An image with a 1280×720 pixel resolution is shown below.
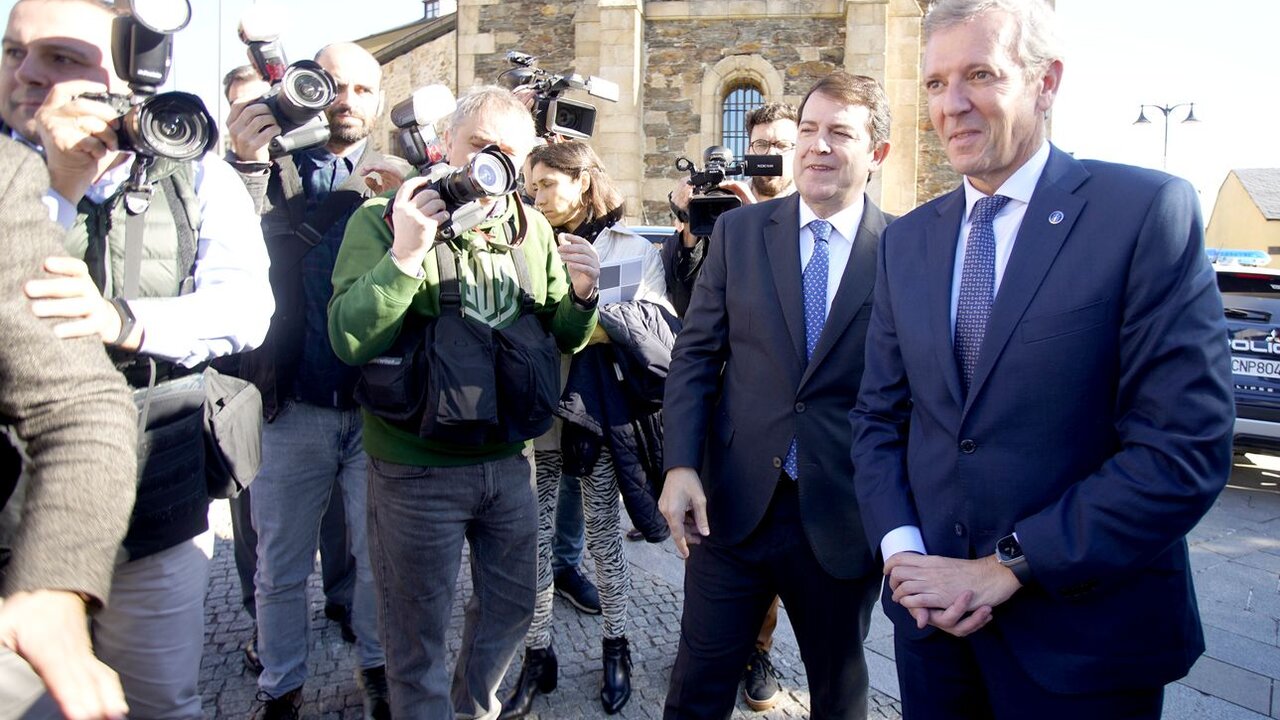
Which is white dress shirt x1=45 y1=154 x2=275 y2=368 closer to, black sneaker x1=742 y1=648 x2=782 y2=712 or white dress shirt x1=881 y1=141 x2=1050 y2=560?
white dress shirt x1=881 y1=141 x2=1050 y2=560

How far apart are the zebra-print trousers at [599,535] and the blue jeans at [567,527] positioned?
786 millimetres

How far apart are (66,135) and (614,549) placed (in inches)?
97.9

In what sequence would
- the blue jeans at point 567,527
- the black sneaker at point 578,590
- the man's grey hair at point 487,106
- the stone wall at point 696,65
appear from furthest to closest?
the stone wall at point 696,65
the blue jeans at point 567,527
the black sneaker at point 578,590
the man's grey hair at point 487,106

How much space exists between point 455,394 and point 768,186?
223cm

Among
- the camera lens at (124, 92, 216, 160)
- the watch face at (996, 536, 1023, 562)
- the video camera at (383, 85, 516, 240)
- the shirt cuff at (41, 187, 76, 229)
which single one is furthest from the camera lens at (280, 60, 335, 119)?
the watch face at (996, 536, 1023, 562)

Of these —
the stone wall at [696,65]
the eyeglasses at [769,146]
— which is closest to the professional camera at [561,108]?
the eyeglasses at [769,146]

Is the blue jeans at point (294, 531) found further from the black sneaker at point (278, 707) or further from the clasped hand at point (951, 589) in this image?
the clasped hand at point (951, 589)

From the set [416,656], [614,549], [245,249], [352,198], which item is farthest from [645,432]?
[245,249]

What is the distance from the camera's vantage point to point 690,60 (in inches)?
621

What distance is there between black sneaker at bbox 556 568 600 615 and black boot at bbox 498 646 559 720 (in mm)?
715

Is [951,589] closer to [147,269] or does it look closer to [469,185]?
[469,185]

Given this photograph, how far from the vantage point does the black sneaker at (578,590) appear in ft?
13.7

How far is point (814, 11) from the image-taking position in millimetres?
15398

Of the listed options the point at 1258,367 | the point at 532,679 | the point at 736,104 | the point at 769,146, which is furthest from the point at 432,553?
the point at 736,104
